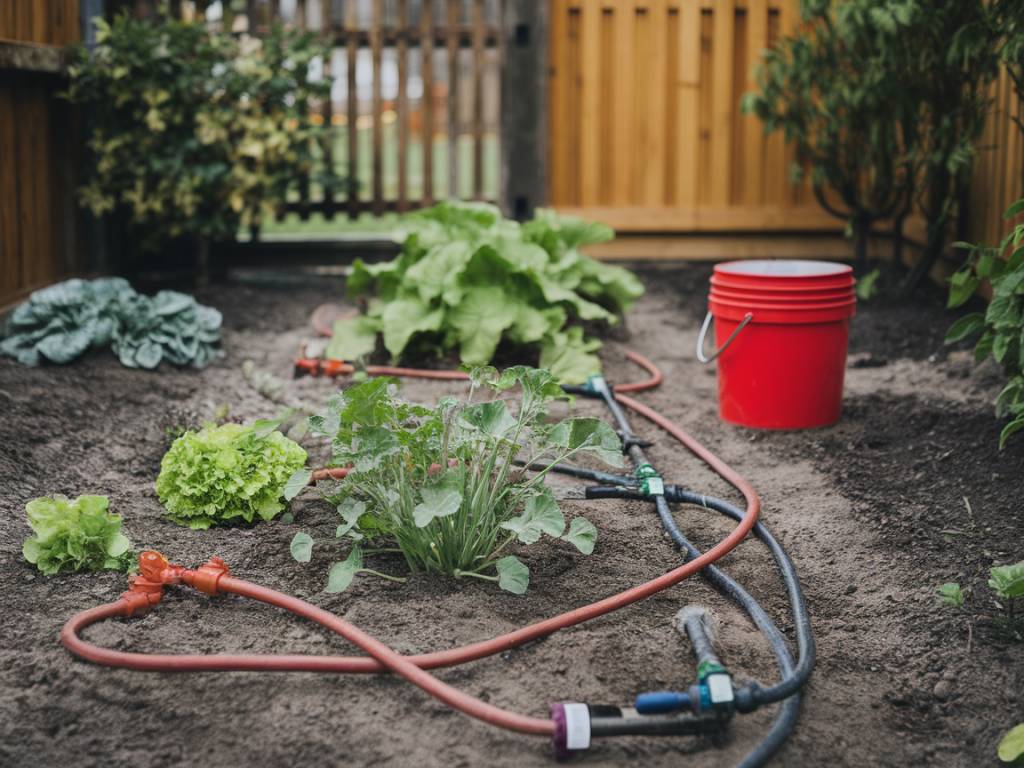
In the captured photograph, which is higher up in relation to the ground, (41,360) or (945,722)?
(41,360)

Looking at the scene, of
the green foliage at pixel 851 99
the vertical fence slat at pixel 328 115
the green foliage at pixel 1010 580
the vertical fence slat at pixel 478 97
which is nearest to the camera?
the green foliage at pixel 1010 580

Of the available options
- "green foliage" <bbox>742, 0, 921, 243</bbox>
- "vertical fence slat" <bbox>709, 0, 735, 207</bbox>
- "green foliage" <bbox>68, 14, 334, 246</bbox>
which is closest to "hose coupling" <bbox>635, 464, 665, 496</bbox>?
"green foliage" <bbox>742, 0, 921, 243</bbox>

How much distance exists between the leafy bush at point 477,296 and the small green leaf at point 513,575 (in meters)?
1.98

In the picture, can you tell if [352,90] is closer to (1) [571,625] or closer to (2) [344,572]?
(2) [344,572]

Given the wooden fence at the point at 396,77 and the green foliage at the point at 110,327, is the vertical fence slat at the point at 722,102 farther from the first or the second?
the green foliage at the point at 110,327

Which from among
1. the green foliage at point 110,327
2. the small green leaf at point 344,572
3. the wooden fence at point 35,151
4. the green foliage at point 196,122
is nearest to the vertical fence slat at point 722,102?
the green foliage at point 196,122

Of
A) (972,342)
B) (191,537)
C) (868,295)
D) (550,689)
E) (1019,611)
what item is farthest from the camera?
(868,295)

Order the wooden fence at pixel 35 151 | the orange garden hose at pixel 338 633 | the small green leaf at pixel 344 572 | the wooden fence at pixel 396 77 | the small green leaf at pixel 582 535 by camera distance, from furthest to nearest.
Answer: the wooden fence at pixel 396 77
the wooden fence at pixel 35 151
the small green leaf at pixel 582 535
the small green leaf at pixel 344 572
the orange garden hose at pixel 338 633

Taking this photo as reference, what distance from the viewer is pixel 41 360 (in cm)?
422

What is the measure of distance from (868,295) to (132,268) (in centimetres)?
398

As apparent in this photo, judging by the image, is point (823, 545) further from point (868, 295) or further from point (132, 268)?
point (132, 268)

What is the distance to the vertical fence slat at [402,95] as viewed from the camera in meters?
6.38

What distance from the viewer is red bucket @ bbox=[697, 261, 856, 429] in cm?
366

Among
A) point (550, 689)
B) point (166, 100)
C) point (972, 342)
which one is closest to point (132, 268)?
point (166, 100)
